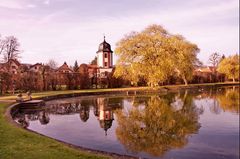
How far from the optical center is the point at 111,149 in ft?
36.0

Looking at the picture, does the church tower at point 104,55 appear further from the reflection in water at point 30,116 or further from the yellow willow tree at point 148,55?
the reflection in water at point 30,116

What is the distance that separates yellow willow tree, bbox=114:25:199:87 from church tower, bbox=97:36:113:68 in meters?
27.8

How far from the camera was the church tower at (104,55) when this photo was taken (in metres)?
72.4

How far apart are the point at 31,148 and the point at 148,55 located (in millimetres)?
35834

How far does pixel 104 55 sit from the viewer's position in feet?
239

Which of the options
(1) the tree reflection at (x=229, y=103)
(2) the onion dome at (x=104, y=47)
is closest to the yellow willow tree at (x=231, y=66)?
(2) the onion dome at (x=104, y=47)

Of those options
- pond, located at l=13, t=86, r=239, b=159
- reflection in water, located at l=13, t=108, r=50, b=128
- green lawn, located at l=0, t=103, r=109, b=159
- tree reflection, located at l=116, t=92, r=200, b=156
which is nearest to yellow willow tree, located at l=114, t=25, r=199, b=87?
reflection in water, located at l=13, t=108, r=50, b=128

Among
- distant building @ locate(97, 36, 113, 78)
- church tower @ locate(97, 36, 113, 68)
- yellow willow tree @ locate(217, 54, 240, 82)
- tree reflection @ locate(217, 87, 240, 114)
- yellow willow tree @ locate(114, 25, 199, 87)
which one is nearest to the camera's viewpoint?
tree reflection @ locate(217, 87, 240, 114)

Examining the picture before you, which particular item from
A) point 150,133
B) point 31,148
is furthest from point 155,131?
point 31,148

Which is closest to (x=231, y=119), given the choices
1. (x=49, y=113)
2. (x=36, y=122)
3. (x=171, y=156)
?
(x=171, y=156)

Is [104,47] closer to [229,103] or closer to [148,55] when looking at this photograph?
[148,55]

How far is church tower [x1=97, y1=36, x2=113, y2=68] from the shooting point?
72.4 m

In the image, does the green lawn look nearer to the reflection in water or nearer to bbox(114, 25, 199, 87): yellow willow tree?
the reflection in water

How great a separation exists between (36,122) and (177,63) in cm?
3168
